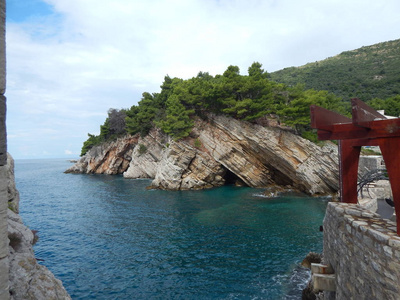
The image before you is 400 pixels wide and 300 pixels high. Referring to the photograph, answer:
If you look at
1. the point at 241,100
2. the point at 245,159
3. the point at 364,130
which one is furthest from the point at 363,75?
the point at 364,130

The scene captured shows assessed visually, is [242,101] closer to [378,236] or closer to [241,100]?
[241,100]

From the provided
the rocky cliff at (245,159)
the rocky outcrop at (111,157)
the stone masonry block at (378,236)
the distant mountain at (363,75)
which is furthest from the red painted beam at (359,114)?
the distant mountain at (363,75)

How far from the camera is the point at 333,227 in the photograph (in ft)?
22.3

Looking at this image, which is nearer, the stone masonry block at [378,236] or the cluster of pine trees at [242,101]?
the stone masonry block at [378,236]

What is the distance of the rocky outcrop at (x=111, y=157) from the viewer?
52.7 metres

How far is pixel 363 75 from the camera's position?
64312 mm

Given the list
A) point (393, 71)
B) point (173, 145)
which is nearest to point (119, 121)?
point (173, 145)

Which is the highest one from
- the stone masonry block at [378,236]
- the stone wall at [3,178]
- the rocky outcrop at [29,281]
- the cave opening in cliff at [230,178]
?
the stone wall at [3,178]

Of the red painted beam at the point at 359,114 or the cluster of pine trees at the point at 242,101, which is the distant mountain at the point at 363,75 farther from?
the red painted beam at the point at 359,114

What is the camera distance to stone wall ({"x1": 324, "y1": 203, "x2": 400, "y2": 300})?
3998mm

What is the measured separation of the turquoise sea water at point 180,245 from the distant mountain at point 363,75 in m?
45.8

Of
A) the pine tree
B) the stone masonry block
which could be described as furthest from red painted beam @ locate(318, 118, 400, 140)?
the pine tree

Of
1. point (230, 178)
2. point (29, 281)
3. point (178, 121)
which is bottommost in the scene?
point (230, 178)

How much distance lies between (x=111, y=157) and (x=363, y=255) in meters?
57.4
